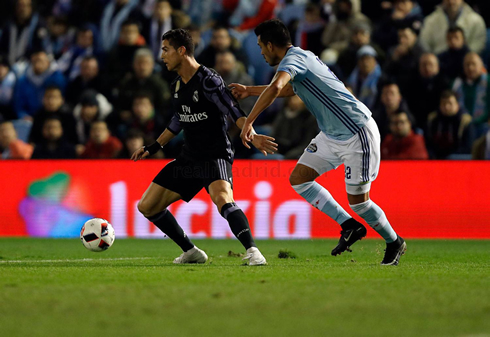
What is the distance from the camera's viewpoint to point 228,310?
4.48 m

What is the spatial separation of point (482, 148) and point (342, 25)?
373 cm

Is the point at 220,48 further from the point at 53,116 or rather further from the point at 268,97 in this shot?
the point at 268,97

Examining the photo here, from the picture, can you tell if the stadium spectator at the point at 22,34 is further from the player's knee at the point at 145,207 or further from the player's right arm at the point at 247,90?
the player's right arm at the point at 247,90

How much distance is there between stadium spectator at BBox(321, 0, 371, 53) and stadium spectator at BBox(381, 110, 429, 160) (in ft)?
7.86

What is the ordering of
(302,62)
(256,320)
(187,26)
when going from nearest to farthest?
(256,320), (302,62), (187,26)

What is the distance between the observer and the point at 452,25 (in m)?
13.6

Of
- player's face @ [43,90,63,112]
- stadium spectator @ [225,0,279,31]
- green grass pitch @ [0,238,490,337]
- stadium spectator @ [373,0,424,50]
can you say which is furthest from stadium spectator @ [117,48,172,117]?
green grass pitch @ [0,238,490,337]

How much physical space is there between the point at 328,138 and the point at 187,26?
27.6 ft

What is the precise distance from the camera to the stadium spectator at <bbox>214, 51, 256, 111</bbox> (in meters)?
13.6

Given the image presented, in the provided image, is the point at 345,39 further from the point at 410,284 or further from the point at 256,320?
the point at 256,320

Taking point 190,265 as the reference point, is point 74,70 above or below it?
above

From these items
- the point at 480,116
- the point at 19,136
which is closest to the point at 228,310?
the point at 480,116

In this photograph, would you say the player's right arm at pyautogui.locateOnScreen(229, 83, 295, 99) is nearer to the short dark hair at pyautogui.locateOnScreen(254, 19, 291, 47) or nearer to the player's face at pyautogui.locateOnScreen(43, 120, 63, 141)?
the short dark hair at pyautogui.locateOnScreen(254, 19, 291, 47)

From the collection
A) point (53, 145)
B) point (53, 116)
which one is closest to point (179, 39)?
point (53, 145)
